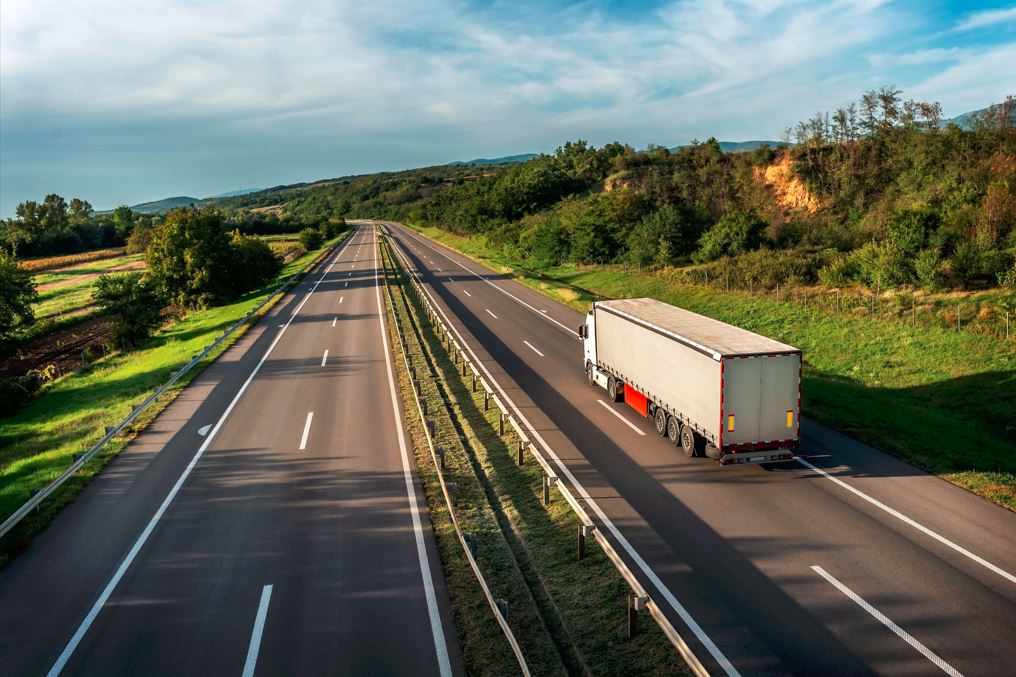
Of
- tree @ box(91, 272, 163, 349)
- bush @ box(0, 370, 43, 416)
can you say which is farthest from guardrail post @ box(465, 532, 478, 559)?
tree @ box(91, 272, 163, 349)

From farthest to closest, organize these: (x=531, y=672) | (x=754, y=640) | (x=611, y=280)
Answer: (x=611, y=280) < (x=754, y=640) < (x=531, y=672)

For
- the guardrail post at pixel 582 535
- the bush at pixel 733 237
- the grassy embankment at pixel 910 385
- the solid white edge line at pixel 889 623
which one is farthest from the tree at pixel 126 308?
the bush at pixel 733 237

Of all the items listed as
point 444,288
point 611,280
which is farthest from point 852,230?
point 444,288

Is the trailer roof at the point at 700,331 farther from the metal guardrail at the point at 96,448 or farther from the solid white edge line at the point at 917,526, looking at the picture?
the metal guardrail at the point at 96,448

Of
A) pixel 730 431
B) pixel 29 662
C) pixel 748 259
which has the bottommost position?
pixel 29 662

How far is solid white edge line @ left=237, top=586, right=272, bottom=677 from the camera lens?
28.6ft

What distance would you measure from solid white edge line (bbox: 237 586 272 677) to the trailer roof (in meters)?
10.3

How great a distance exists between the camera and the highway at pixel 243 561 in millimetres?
9047

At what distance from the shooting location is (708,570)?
1081 cm

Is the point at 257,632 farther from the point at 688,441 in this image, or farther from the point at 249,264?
the point at 249,264

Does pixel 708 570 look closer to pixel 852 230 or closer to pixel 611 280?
pixel 611 280

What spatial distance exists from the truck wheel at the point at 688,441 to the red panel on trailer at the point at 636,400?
232 cm

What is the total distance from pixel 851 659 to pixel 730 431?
5.99 metres

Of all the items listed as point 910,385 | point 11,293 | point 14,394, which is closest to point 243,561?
point 14,394
